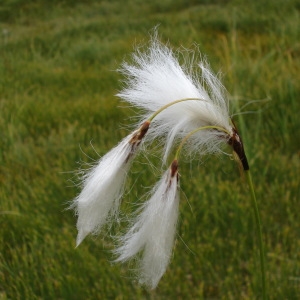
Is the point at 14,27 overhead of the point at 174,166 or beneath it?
beneath

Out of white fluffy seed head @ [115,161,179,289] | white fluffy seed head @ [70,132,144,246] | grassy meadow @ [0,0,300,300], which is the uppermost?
white fluffy seed head @ [70,132,144,246]

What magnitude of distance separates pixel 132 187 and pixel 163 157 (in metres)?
0.16

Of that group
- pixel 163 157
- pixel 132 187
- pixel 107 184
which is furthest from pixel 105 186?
pixel 132 187

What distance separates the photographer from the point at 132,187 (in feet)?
2.90

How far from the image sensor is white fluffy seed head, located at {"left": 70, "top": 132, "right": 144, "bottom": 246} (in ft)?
2.20

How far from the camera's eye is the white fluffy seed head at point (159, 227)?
674mm

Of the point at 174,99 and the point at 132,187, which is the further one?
the point at 132,187

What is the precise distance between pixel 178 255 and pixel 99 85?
201cm

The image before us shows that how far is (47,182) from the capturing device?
190 cm

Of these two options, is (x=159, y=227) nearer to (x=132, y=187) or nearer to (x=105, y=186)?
(x=105, y=186)

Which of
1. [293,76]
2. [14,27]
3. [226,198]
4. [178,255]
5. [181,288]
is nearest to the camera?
[181,288]

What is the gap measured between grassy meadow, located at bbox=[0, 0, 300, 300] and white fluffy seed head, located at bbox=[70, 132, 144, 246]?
9 cm

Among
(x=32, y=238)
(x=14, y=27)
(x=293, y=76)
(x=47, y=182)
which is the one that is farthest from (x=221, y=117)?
(x=14, y=27)

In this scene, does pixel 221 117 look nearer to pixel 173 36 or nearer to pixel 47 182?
pixel 47 182
